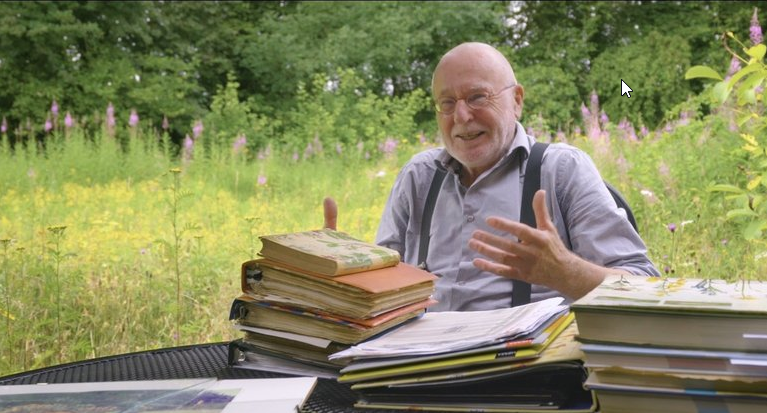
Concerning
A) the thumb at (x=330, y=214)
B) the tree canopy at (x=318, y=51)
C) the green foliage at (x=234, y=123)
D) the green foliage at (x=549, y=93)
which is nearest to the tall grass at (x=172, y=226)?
the thumb at (x=330, y=214)

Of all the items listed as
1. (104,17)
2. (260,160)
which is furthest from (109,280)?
(104,17)

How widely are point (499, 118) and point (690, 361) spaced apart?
1.24 meters

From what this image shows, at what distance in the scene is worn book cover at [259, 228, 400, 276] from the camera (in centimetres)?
106

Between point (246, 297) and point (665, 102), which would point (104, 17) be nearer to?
point (665, 102)

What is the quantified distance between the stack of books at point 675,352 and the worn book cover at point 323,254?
0.36 m

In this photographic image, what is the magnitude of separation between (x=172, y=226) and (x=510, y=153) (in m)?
2.51

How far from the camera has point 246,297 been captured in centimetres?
114

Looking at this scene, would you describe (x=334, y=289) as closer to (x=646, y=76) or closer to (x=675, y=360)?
(x=675, y=360)

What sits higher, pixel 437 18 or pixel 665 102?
pixel 437 18

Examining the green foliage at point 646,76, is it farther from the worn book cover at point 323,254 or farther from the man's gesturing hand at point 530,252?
the worn book cover at point 323,254

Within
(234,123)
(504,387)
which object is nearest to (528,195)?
(504,387)

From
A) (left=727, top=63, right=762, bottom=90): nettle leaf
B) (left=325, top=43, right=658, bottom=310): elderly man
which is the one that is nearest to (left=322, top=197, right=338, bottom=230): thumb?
(left=325, top=43, right=658, bottom=310): elderly man

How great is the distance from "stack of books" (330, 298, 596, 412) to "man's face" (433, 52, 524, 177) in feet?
3.32

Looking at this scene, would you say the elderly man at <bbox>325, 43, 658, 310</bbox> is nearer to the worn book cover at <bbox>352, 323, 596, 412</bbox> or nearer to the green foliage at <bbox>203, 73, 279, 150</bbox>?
the worn book cover at <bbox>352, 323, 596, 412</bbox>
